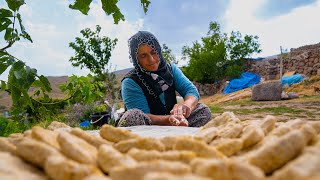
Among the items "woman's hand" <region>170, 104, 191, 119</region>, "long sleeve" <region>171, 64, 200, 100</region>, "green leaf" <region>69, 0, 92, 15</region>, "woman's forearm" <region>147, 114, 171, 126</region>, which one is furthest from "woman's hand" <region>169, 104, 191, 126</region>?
"green leaf" <region>69, 0, 92, 15</region>

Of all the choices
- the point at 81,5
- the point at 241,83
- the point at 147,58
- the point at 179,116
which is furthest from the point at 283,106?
the point at 241,83

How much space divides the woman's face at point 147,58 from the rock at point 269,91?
1040 centimetres

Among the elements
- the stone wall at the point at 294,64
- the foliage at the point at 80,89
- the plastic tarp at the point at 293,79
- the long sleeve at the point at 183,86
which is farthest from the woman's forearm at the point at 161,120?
the stone wall at the point at 294,64

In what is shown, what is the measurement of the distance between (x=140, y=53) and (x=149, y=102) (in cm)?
60

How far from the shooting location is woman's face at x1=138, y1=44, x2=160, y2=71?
3457 mm

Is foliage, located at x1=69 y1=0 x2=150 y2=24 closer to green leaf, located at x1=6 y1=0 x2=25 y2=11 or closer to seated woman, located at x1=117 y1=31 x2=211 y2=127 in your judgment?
green leaf, located at x1=6 y1=0 x2=25 y2=11

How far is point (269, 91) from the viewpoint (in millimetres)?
12914

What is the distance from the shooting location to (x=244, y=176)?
684 mm

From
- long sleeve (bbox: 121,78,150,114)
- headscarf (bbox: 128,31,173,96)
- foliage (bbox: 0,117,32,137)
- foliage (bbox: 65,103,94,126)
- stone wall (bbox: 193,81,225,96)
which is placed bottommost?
stone wall (bbox: 193,81,225,96)

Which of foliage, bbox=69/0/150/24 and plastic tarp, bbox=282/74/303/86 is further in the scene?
plastic tarp, bbox=282/74/303/86

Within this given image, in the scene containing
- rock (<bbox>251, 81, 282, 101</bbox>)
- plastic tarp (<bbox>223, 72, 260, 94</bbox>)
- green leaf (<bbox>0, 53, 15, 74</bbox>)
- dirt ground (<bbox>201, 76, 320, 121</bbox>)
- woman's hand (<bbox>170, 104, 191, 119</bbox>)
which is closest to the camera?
green leaf (<bbox>0, 53, 15, 74</bbox>)

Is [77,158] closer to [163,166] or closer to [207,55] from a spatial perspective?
[163,166]

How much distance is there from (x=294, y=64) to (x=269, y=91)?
27.0 ft

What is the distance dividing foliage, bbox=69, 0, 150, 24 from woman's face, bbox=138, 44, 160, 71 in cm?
152
